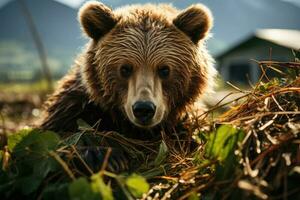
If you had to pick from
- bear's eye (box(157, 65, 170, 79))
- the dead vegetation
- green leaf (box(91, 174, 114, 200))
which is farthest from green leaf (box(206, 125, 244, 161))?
bear's eye (box(157, 65, 170, 79))

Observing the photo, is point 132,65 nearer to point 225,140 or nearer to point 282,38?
point 225,140

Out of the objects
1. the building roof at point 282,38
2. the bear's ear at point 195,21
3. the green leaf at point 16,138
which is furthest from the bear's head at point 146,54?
the building roof at point 282,38

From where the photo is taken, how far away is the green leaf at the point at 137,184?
2182 millimetres

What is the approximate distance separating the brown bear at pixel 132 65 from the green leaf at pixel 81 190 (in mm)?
1988

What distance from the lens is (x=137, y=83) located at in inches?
157

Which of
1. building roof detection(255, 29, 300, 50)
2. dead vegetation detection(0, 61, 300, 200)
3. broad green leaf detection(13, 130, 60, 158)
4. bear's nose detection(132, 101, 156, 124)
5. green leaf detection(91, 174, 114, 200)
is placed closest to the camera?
green leaf detection(91, 174, 114, 200)

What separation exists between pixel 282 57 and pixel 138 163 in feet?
110

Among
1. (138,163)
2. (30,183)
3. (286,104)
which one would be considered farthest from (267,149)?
(30,183)

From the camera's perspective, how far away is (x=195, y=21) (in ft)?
14.7

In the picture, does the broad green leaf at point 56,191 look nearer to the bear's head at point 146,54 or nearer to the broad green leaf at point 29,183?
the broad green leaf at point 29,183

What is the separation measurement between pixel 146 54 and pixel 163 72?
213mm

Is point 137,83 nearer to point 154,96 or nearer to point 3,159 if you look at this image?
point 154,96

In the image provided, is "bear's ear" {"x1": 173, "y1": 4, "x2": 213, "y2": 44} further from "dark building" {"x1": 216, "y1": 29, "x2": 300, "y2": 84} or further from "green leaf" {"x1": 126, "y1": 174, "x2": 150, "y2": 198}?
"dark building" {"x1": 216, "y1": 29, "x2": 300, "y2": 84}

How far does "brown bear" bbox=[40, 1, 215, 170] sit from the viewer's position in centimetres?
432
